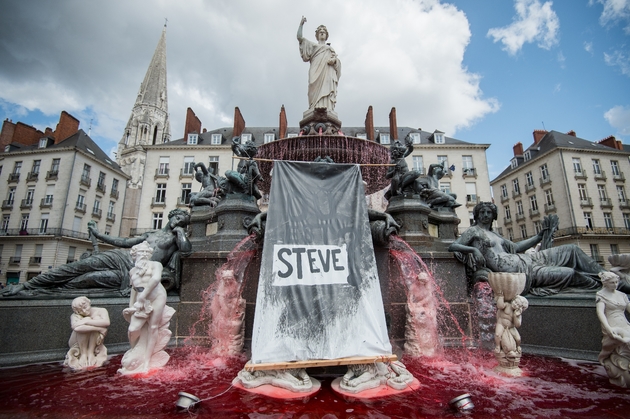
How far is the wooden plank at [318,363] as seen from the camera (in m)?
3.53

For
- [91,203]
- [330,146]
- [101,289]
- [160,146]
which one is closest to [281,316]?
[101,289]

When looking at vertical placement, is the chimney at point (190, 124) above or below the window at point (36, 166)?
above

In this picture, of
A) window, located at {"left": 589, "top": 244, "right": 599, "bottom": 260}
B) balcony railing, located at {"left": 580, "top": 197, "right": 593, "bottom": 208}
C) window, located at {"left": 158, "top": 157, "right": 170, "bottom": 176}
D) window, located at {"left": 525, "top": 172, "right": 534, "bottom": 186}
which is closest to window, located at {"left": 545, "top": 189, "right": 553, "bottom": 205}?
window, located at {"left": 525, "top": 172, "right": 534, "bottom": 186}

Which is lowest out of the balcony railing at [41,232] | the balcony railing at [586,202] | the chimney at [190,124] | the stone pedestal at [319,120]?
the stone pedestal at [319,120]

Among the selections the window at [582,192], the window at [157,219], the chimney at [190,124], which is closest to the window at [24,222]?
the window at [157,219]

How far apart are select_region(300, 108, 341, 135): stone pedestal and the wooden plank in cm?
710

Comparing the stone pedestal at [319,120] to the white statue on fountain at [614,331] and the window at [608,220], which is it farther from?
the window at [608,220]

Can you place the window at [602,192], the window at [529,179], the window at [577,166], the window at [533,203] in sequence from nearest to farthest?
the window at [602,192] < the window at [577,166] < the window at [533,203] < the window at [529,179]

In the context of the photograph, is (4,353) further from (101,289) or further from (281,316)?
(281,316)

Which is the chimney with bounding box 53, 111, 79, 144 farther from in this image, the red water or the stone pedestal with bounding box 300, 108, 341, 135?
the red water

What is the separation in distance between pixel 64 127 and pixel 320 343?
49092 mm

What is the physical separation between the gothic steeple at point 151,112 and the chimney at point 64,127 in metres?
22.6

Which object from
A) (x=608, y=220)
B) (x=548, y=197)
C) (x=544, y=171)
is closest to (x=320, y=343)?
(x=548, y=197)

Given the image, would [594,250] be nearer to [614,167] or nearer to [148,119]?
[614,167]
